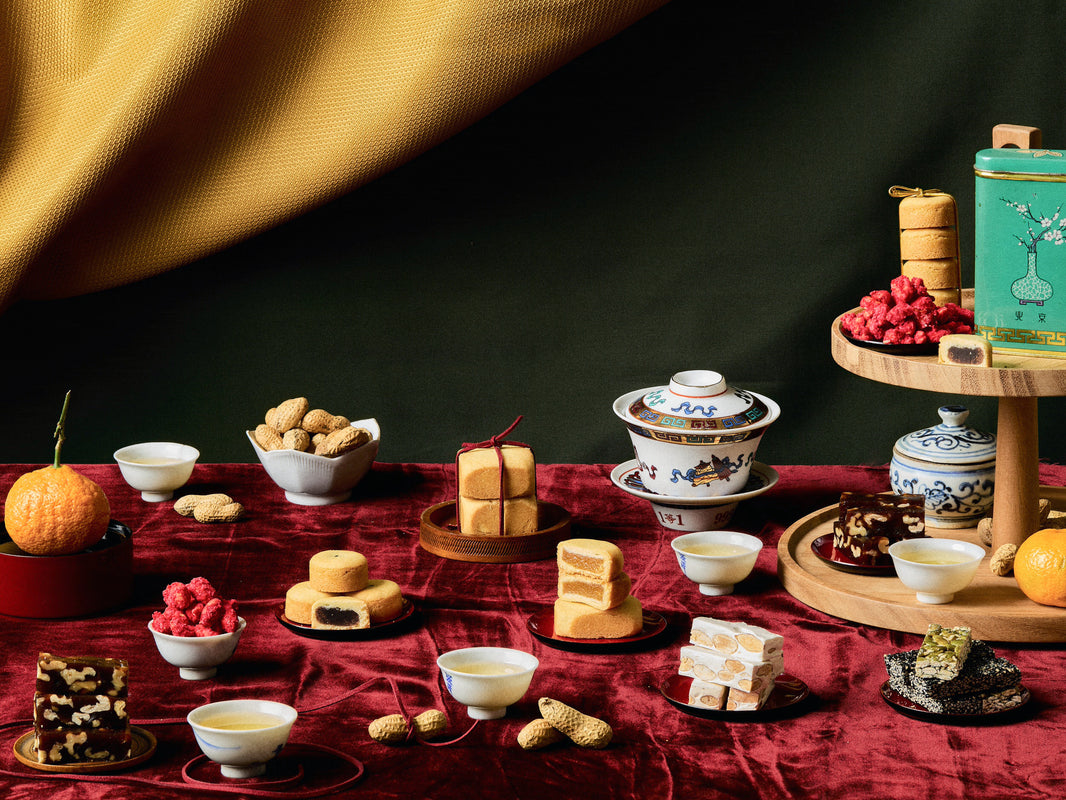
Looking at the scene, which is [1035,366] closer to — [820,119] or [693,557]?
[693,557]

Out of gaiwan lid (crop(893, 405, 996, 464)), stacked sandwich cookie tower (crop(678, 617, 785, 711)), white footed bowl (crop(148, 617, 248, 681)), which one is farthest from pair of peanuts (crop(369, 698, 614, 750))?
gaiwan lid (crop(893, 405, 996, 464))

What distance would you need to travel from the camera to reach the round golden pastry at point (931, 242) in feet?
5.64

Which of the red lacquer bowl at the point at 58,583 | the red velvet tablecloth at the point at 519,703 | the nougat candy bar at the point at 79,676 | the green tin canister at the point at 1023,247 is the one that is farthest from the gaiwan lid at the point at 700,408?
the nougat candy bar at the point at 79,676

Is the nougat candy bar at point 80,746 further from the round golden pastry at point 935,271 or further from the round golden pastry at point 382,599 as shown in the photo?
the round golden pastry at point 935,271

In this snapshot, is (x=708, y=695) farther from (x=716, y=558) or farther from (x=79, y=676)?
(x=79, y=676)

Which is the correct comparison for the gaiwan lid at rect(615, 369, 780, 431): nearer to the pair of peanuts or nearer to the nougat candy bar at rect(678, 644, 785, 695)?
the nougat candy bar at rect(678, 644, 785, 695)

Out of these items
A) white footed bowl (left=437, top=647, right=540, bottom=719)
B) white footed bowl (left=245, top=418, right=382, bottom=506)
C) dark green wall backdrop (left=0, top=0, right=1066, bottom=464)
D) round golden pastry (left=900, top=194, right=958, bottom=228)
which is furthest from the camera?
dark green wall backdrop (left=0, top=0, right=1066, bottom=464)

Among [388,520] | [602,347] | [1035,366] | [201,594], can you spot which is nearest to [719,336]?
[602,347]

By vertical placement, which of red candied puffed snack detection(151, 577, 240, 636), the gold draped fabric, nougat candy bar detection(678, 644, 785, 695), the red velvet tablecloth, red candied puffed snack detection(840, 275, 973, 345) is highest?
the gold draped fabric

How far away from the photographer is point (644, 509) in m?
1.98

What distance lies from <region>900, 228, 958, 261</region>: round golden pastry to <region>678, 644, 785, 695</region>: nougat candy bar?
0.63 metres

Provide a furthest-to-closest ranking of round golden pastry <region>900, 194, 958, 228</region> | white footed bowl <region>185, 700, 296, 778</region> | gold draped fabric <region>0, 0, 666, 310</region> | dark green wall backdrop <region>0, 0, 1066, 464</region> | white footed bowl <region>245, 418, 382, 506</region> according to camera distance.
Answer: dark green wall backdrop <region>0, 0, 1066, 464</region> < gold draped fabric <region>0, 0, 666, 310</region> < white footed bowl <region>245, 418, 382, 506</region> < round golden pastry <region>900, 194, 958, 228</region> < white footed bowl <region>185, 700, 296, 778</region>

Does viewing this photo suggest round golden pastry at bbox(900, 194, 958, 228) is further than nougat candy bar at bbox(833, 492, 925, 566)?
Yes

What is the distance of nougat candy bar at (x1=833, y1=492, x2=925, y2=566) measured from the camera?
1602 millimetres
